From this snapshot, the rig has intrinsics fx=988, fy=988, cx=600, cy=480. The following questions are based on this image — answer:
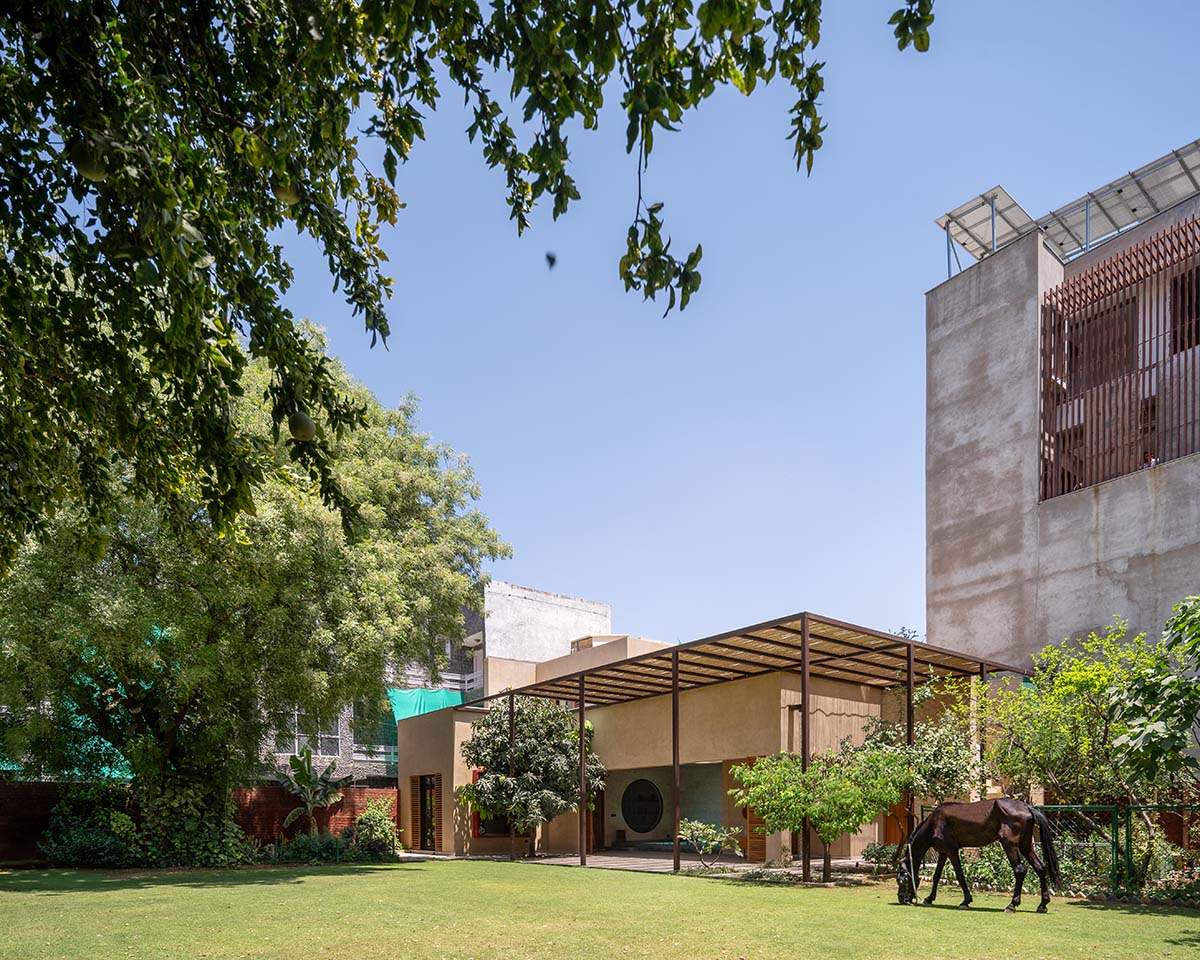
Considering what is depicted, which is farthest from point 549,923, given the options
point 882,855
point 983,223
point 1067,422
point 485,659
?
point 983,223

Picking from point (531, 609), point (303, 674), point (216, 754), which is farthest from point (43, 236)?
point (531, 609)

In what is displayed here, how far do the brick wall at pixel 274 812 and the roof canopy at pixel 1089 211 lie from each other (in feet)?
73.8

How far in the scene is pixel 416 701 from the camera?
3209 centimetres

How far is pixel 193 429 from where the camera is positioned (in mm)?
5512

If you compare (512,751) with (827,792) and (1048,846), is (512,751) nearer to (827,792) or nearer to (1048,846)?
(827,792)

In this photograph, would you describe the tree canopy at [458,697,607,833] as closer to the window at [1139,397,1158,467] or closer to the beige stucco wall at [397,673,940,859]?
the beige stucco wall at [397,673,940,859]

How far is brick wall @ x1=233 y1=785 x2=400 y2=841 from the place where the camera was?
24422 mm

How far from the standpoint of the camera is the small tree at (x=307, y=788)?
24422mm

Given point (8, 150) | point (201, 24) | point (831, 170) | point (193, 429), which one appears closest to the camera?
point (831, 170)

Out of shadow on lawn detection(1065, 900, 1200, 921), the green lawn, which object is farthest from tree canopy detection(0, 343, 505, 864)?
shadow on lawn detection(1065, 900, 1200, 921)

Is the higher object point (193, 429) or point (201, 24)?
point (201, 24)

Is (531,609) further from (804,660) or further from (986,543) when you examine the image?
(804,660)

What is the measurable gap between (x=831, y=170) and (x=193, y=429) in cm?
370

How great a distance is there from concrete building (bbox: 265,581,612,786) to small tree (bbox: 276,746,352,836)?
178 cm
